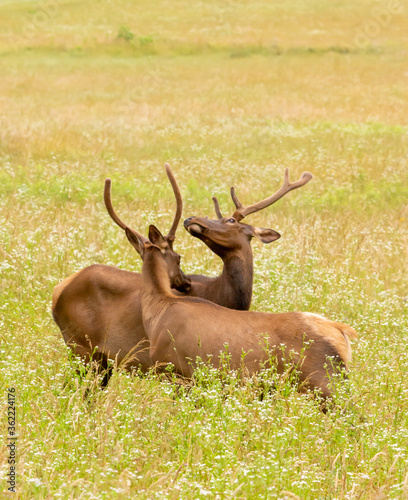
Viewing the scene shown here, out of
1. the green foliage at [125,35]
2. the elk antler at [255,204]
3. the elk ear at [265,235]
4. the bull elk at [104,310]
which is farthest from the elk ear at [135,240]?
the green foliage at [125,35]

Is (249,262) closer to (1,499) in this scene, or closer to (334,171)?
(1,499)

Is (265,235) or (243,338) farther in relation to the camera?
(265,235)

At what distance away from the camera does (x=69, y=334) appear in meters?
5.84

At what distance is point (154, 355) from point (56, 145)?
9.69 meters

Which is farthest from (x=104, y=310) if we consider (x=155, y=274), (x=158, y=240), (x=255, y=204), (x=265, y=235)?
(x=255, y=204)

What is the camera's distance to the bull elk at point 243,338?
5.01 metres

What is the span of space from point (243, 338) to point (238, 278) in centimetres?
99

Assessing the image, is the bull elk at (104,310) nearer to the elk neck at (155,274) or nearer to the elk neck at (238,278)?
the elk neck at (155,274)

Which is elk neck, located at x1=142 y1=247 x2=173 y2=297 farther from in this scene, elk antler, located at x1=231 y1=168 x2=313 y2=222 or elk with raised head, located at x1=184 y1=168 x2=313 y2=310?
elk antler, located at x1=231 y1=168 x2=313 y2=222

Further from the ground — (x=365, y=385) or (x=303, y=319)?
(x=303, y=319)

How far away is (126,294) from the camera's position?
5.88m

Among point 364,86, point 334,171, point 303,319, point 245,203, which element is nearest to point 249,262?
point 303,319

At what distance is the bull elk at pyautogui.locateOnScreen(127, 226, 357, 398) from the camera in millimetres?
5012

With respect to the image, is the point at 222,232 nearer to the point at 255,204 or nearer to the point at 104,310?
the point at 255,204
